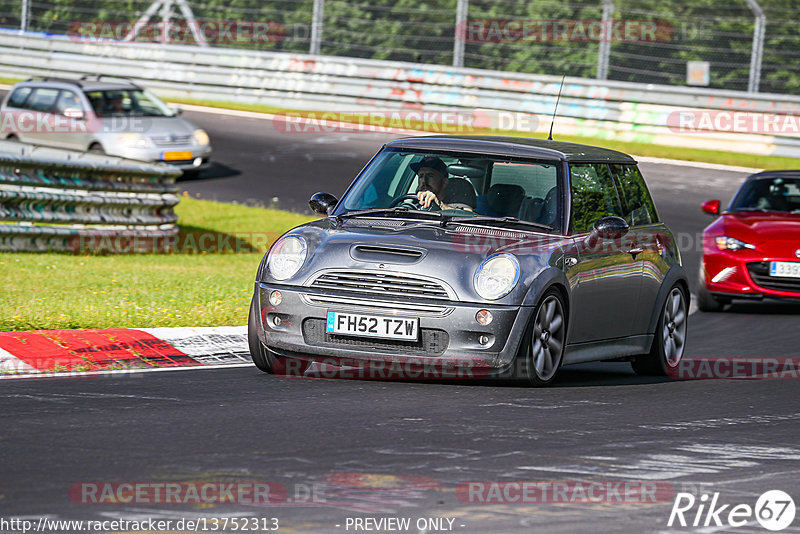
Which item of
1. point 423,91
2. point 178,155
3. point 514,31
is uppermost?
point 514,31

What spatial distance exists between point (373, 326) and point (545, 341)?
1.11 m

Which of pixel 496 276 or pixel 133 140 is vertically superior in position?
pixel 496 276

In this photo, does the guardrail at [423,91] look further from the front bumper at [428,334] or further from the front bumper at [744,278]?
the front bumper at [428,334]

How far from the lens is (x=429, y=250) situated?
26.9ft

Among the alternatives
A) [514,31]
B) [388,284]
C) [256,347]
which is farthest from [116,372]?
[514,31]

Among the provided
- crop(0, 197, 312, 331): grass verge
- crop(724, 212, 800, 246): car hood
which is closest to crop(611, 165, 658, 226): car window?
crop(0, 197, 312, 331): grass verge

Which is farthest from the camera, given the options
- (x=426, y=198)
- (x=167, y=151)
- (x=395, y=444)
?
(x=167, y=151)

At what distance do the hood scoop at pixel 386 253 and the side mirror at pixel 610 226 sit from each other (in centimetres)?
147

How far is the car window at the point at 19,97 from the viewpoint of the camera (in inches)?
958

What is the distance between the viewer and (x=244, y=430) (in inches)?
267

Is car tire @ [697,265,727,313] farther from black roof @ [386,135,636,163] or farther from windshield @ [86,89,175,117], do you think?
windshield @ [86,89,175,117]

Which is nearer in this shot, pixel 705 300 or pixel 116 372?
pixel 116 372

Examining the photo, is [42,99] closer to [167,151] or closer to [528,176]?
[167,151]

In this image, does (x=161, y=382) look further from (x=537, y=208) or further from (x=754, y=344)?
(x=754, y=344)
